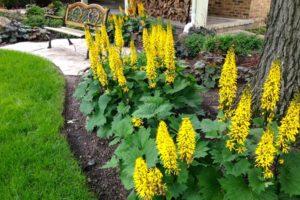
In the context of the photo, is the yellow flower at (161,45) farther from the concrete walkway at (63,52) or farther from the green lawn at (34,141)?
the concrete walkway at (63,52)

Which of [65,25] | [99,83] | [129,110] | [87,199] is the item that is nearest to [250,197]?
[87,199]

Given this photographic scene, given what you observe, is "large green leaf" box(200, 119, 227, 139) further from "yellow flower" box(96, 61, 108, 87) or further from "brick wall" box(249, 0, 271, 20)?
"brick wall" box(249, 0, 271, 20)

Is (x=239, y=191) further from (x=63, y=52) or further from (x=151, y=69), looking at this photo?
(x=63, y=52)

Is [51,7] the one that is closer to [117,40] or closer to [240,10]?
[240,10]

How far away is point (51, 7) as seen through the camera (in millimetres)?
13633

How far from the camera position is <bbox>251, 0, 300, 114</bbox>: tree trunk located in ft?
10.9

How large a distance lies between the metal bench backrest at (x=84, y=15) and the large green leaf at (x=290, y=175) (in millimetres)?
6649

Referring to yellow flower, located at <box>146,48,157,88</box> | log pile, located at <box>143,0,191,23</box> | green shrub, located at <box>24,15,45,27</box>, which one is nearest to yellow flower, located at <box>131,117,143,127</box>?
yellow flower, located at <box>146,48,157,88</box>

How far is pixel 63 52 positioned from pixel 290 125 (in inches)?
280

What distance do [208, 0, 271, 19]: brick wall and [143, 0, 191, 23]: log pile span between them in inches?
81.7

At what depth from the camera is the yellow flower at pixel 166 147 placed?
239cm

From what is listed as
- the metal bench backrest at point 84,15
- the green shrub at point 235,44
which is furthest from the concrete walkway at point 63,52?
the green shrub at point 235,44

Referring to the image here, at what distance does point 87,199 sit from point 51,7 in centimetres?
1124

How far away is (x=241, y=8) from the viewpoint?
12.2 m
